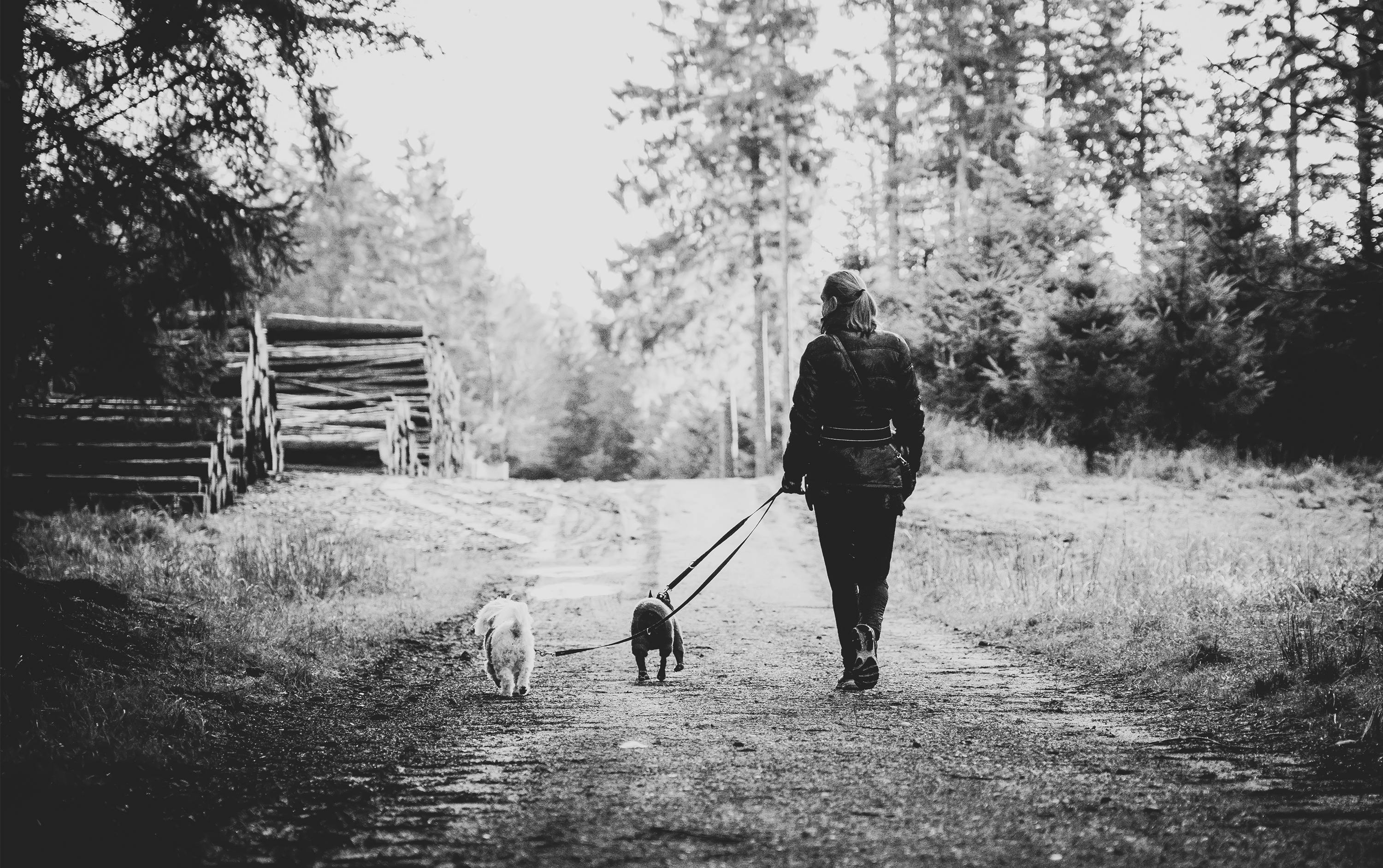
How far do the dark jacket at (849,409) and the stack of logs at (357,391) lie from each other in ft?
48.3

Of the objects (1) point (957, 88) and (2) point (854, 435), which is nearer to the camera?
(2) point (854, 435)

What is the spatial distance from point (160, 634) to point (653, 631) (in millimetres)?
3107

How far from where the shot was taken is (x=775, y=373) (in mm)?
38750

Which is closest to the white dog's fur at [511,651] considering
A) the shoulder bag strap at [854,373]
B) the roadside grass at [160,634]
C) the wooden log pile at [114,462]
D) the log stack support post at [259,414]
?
the roadside grass at [160,634]

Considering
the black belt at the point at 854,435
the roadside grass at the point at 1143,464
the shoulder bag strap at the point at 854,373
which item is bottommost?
the roadside grass at the point at 1143,464

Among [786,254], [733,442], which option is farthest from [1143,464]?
[733,442]

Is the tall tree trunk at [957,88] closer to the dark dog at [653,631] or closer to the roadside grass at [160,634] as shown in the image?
the roadside grass at [160,634]

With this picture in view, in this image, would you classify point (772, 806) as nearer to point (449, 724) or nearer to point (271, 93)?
point (449, 724)

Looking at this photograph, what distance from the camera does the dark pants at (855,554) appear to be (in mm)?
5406

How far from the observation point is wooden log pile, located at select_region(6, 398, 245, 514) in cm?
1205

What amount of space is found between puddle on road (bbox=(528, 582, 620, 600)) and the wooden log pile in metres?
4.95

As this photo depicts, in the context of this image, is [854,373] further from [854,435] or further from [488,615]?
[488,615]

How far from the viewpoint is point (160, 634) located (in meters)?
5.75

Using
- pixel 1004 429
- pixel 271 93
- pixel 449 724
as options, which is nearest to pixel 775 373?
pixel 1004 429
